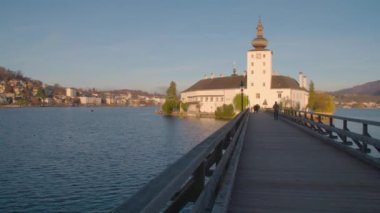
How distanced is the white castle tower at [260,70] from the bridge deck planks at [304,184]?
92034mm

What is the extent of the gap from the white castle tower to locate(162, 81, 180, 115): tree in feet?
131

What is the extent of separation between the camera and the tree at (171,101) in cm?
13839

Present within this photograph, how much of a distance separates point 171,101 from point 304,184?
5169 inches

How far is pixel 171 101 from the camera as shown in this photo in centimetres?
→ 13900

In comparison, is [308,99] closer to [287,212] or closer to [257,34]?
[257,34]

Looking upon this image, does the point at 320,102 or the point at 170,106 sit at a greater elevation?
the point at 320,102

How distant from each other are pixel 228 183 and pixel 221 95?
111935 mm

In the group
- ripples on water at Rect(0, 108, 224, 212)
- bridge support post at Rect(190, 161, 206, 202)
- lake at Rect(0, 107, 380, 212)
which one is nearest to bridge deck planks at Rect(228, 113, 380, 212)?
bridge support post at Rect(190, 161, 206, 202)

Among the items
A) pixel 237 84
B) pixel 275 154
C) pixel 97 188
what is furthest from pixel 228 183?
pixel 237 84

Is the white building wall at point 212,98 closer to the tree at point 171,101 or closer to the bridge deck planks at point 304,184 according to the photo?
the tree at point 171,101

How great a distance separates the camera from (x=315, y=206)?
6.34m

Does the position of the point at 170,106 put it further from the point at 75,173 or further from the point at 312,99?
the point at 75,173

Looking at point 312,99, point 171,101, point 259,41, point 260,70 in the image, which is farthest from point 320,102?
point 171,101

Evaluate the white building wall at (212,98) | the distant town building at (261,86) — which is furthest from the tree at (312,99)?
the white building wall at (212,98)
